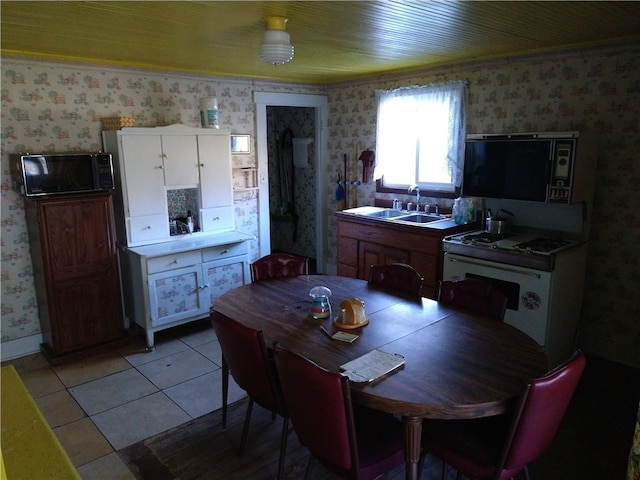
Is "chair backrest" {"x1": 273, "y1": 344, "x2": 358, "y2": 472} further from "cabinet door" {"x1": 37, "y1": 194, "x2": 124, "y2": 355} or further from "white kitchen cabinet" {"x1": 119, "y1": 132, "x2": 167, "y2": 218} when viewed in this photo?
"white kitchen cabinet" {"x1": 119, "y1": 132, "x2": 167, "y2": 218}

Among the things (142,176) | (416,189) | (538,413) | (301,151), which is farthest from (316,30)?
(301,151)

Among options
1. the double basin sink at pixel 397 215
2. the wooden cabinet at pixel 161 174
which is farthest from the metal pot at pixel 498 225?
the wooden cabinet at pixel 161 174

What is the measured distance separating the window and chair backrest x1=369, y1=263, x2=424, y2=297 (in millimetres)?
1652

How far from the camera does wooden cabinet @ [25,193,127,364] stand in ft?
11.2

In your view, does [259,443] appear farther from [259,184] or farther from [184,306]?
[259,184]

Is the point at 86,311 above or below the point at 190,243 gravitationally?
below

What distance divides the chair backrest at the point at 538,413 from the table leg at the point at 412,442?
31 cm

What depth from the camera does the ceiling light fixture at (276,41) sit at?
2467 millimetres

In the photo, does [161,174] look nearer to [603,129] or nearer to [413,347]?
[413,347]

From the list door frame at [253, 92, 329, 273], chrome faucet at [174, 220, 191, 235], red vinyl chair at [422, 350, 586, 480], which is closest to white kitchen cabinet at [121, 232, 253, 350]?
chrome faucet at [174, 220, 191, 235]

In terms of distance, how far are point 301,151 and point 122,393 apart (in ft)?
12.2

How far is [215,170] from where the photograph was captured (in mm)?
4305

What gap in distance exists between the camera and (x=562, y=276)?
3111 millimetres

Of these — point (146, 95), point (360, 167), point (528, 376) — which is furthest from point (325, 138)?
point (528, 376)
